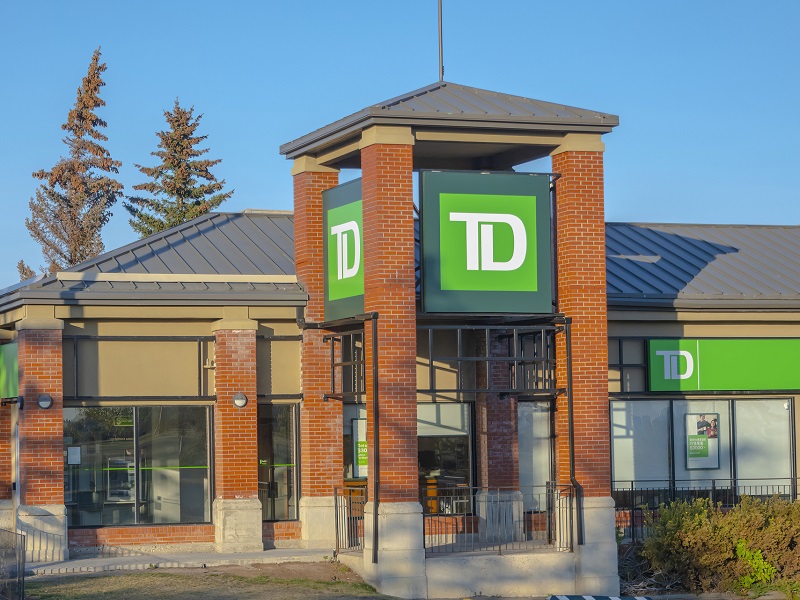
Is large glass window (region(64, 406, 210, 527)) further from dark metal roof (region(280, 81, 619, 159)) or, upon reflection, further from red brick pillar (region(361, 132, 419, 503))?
dark metal roof (region(280, 81, 619, 159))

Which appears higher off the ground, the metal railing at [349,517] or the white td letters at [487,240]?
the white td letters at [487,240]

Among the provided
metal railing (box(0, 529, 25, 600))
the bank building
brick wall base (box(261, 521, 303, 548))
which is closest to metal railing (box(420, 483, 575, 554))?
the bank building

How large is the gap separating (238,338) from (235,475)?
2.65 metres

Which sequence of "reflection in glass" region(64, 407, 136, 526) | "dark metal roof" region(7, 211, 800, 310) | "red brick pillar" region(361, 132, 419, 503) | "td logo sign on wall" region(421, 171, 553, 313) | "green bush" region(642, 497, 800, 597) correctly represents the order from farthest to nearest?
"dark metal roof" region(7, 211, 800, 310), "reflection in glass" region(64, 407, 136, 526), "green bush" region(642, 497, 800, 597), "td logo sign on wall" region(421, 171, 553, 313), "red brick pillar" region(361, 132, 419, 503)

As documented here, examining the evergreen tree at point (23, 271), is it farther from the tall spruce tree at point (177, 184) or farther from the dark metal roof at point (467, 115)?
the dark metal roof at point (467, 115)

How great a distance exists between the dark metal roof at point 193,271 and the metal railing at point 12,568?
17.3 feet

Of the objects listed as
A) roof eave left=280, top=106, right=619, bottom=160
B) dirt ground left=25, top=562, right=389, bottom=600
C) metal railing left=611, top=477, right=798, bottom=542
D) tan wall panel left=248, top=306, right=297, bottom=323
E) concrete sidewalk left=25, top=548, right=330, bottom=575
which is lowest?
dirt ground left=25, top=562, right=389, bottom=600

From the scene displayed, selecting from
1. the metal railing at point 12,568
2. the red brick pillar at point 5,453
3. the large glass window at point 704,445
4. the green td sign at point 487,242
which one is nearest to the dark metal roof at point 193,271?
the red brick pillar at point 5,453

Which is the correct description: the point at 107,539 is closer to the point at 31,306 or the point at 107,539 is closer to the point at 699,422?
the point at 31,306

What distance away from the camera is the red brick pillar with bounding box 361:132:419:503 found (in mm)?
21922

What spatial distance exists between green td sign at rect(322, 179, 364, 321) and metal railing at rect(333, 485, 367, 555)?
3.44m

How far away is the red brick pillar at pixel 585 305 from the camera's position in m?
23.0

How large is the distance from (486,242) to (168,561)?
26.6 feet

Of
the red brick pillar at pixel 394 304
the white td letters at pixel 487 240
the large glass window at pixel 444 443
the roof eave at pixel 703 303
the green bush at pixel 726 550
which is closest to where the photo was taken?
the red brick pillar at pixel 394 304
